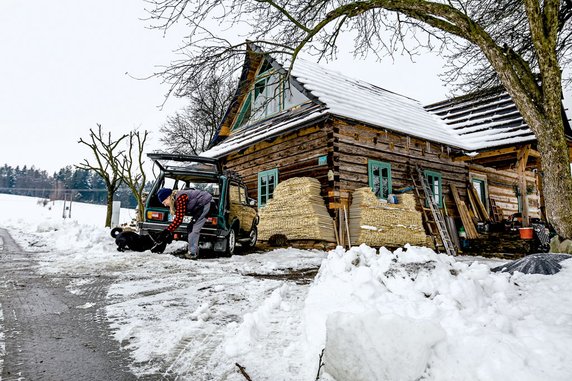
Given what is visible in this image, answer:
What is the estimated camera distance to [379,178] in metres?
11.4

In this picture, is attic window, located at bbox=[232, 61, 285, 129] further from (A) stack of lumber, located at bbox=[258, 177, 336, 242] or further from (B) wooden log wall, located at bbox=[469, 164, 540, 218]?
(B) wooden log wall, located at bbox=[469, 164, 540, 218]

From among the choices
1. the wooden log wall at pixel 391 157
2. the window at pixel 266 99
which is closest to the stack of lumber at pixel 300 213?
the wooden log wall at pixel 391 157

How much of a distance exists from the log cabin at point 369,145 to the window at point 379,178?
35 millimetres

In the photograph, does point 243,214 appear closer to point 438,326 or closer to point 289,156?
point 289,156

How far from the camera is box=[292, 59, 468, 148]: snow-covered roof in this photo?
1074 cm

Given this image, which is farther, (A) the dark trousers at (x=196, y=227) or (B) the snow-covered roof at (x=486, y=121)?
(B) the snow-covered roof at (x=486, y=121)

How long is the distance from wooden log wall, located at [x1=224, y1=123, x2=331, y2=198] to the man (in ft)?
14.3

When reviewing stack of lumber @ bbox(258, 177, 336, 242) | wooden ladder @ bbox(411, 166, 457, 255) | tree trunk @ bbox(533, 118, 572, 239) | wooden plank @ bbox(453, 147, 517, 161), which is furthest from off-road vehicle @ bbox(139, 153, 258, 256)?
wooden plank @ bbox(453, 147, 517, 161)

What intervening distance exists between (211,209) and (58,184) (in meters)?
82.4

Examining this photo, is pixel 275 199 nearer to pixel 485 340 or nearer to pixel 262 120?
pixel 262 120

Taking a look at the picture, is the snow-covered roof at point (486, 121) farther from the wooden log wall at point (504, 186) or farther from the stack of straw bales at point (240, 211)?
the stack of straw bales at point (240, 211)

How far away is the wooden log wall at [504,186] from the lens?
15505 mm

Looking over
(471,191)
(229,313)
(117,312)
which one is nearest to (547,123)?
(229,313)

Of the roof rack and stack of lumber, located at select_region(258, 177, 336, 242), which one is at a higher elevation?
the roof rack
